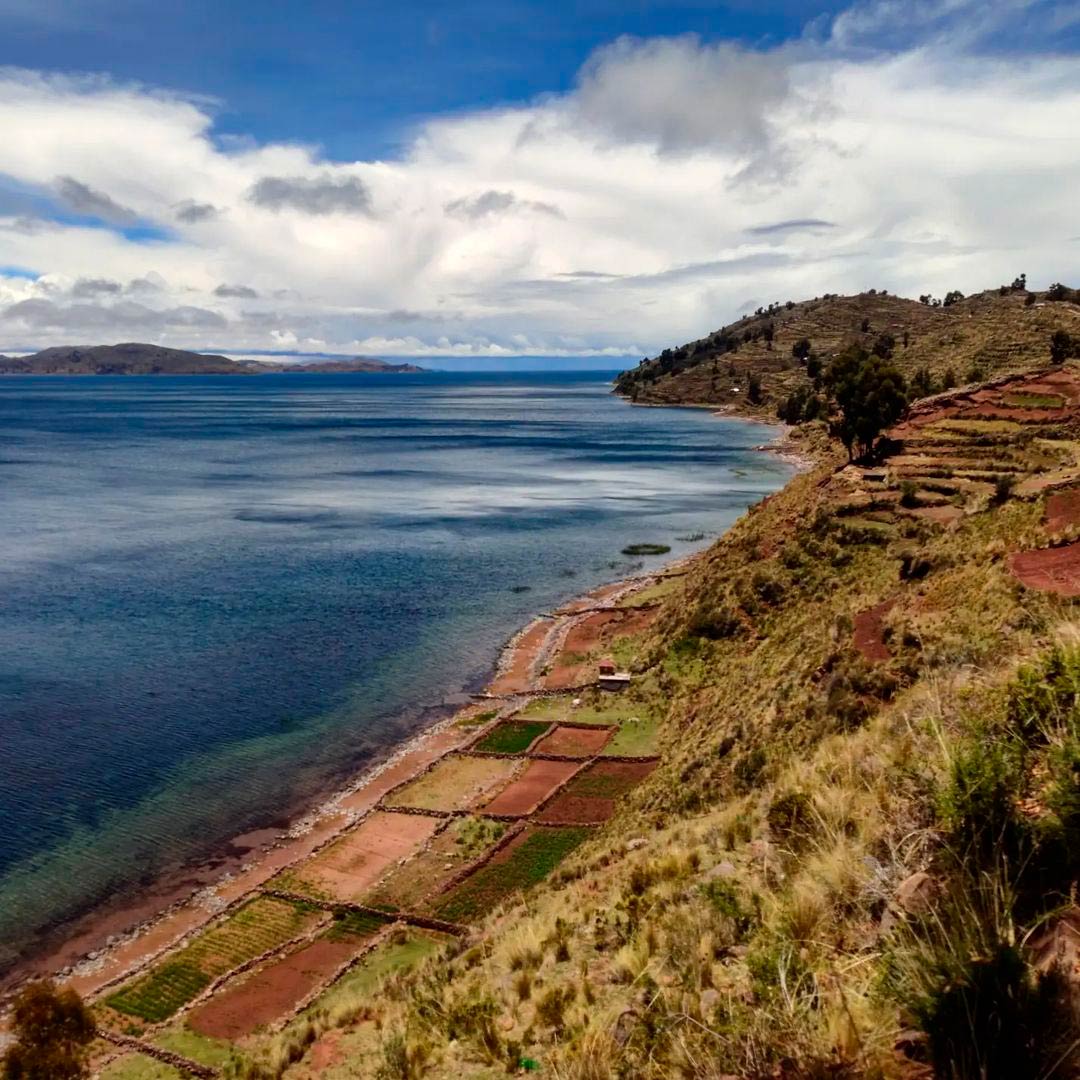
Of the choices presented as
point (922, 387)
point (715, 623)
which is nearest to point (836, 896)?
point (715, 623)

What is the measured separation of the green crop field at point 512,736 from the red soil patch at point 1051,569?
74.4ft

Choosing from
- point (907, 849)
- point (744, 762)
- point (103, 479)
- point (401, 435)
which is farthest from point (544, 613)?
point (401, 435)

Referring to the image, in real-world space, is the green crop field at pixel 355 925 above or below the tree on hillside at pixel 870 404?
below

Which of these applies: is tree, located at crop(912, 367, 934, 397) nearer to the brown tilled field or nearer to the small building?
the small building

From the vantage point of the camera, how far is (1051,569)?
2175 centimetres

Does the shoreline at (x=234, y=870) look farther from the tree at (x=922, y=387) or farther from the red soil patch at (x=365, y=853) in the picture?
the tree at (x=922, y=387)

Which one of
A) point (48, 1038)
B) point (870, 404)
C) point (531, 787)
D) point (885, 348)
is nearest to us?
point (48, 1038)

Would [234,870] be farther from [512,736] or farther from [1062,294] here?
[1062,294]

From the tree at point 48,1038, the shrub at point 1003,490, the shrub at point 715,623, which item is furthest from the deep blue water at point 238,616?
the shrub at point 1003,490

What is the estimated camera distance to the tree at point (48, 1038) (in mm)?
17609

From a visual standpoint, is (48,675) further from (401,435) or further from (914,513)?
(401,435)

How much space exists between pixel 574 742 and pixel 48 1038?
24.1 m

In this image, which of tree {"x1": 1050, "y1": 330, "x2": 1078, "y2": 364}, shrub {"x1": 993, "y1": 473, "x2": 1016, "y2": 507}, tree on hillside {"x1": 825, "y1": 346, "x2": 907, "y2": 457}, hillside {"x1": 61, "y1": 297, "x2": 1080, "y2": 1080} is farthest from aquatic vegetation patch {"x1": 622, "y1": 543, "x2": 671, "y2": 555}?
tree {"x1": 1050, "y1": 330, "x2": 1078, "y2": 364}

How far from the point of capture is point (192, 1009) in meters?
22.9
